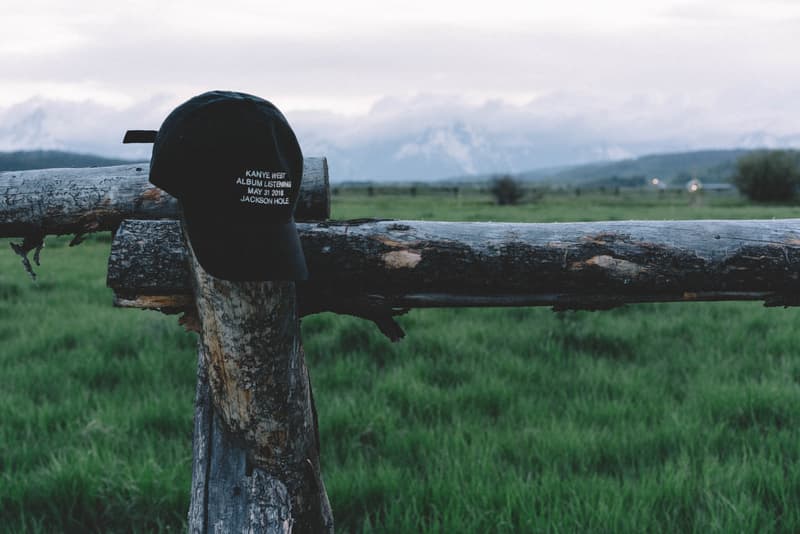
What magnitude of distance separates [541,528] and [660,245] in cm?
127

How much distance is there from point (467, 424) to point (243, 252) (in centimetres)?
247

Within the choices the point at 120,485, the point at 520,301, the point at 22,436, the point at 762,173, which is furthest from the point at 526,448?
the point at 762,173

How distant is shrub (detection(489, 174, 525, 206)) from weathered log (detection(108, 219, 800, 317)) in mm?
36752

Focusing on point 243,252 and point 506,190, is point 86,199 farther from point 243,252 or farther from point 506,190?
point 506,190

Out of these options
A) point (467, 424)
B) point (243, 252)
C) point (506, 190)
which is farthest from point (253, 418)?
point (506, 190)

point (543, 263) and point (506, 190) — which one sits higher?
point (506, 190)

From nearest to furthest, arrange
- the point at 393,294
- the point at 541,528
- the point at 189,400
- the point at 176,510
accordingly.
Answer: the point at 393,294, the point at 541,528, the point at 176,510, the point at 189,400

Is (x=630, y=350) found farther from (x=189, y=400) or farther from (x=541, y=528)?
(x=189, y=400)

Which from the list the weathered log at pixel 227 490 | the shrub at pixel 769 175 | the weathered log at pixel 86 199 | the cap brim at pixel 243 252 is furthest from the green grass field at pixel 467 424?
the shrub at pixel 769 175

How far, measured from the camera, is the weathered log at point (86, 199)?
190 cm

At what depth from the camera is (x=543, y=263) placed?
1784 mm

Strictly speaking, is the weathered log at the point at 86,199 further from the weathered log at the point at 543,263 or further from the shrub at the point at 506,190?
the shrub at the point at 506,190

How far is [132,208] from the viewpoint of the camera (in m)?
1.91

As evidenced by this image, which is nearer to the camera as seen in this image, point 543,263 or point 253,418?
point 253,418
